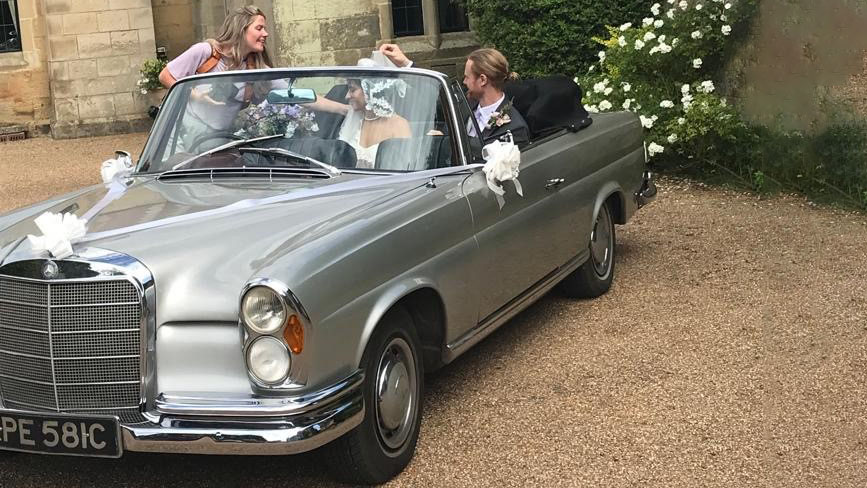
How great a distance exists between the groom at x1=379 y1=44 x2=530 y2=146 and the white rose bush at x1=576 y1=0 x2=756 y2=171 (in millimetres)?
3935

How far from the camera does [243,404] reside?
12.3ft

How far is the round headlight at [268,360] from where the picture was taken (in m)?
3.79

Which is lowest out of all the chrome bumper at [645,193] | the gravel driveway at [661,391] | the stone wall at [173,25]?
the gravel driveway at [661,391]

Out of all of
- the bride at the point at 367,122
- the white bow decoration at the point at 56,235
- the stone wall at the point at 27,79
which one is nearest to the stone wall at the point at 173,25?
the stone wall at the point at 27,79

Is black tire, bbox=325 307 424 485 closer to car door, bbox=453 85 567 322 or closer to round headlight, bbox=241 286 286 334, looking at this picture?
round headlight, bbox=241 286 286 334

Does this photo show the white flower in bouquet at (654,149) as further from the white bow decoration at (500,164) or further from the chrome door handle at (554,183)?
the white bow decoration at (500,164)

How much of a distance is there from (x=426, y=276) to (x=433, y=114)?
0.98m

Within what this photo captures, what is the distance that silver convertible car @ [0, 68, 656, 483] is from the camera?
12.5 feet

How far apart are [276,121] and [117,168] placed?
40.0 inches

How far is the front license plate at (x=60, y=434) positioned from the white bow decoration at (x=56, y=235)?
0.57 meters

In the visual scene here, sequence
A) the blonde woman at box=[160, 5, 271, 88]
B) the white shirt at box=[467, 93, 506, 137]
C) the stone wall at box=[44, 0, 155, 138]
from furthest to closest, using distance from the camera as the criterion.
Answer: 1. the stone wall at box=[44, 0, 155, 138]
2. the blonde woman at box=[160, 5, 271, 88]
3. the white shirt at box=[467, 93, 506, 137]

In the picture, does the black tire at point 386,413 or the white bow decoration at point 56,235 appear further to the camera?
the black tire at point 386,413

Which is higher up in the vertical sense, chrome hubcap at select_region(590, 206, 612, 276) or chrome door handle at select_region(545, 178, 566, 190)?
chrome door handle at select_region(545, 178, 566, 190)

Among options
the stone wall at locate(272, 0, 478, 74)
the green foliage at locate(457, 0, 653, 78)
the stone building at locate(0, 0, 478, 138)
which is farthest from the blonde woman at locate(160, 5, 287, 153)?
the stone building at locate(0, 0, 478, 138)
